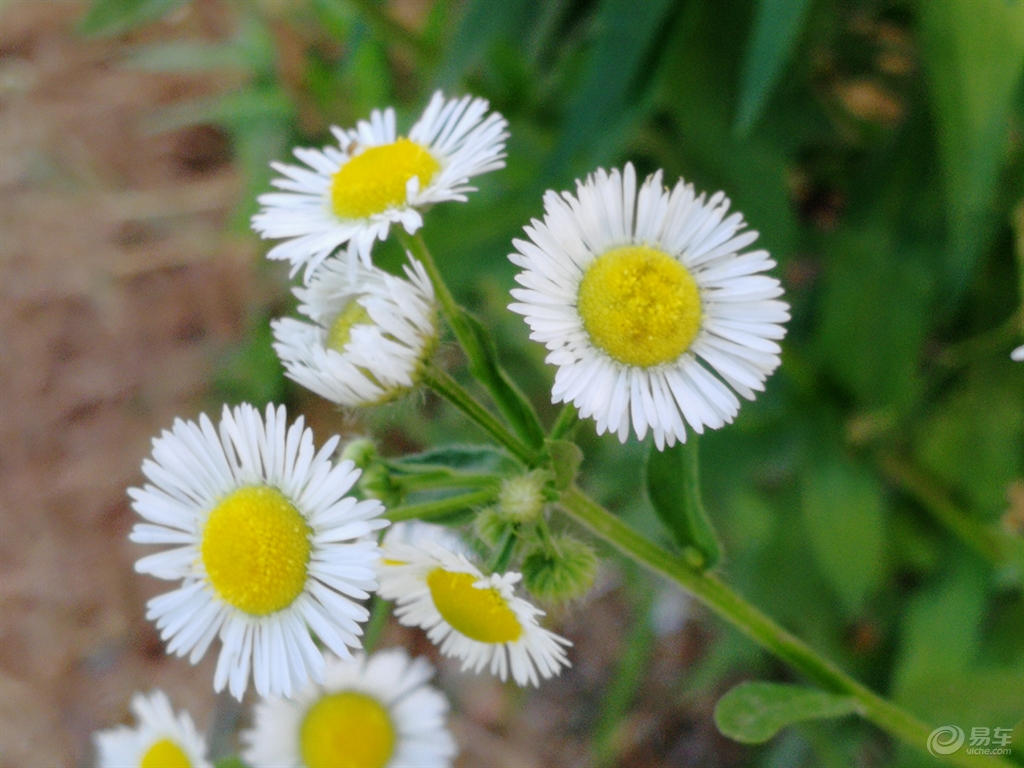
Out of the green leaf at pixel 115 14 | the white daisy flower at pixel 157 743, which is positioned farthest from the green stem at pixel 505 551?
the green leaf at pixel 115 14

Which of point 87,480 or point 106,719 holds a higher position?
point 87,480

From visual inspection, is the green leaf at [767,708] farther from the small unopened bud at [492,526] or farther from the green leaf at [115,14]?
the green leaf at [115,14]

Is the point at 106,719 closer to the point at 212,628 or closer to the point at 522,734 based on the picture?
the point at 522,734

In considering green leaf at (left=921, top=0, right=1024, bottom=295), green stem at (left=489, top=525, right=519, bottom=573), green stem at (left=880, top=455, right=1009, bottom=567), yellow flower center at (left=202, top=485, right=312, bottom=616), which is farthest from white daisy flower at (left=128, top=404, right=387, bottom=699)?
green stem at (left=880, top=455, right=1009, bottom=567)

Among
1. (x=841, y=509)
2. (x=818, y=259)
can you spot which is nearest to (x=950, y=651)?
(x=841, y=509)

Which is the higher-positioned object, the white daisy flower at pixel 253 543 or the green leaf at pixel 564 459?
the green leaf at pixel 564 459
